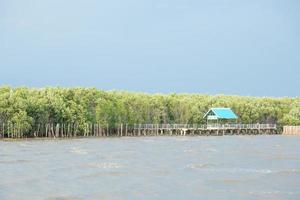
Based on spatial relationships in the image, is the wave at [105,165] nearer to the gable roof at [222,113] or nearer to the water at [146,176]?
the water at [146,176]

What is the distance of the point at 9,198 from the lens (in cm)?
2334

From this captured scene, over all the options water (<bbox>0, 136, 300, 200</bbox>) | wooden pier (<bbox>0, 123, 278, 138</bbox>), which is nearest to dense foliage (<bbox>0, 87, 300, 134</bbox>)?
wooden pier (<bbox>0, 123, 278, 138</bbox>)

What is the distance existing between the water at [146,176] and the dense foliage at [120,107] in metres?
25.0

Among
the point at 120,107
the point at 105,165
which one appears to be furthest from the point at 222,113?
the point at 105,165

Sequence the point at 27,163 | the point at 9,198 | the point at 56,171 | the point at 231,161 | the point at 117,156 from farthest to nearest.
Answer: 1. the point at 117,156
2. the point at 231,161
3. the point at 27,163
4. the point at 56,171
5. the point at 9,198

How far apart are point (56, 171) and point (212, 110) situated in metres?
59.6

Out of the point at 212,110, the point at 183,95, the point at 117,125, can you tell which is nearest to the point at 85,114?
the point at 117,125

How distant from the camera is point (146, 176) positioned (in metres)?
30.7

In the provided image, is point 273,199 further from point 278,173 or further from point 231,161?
point 231,161

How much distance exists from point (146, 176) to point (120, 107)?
5360 centimetres

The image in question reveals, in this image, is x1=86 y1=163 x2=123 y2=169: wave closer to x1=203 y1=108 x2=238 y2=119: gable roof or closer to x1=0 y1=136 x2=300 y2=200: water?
x1=0 y1=136 x2=300 y2=200: water

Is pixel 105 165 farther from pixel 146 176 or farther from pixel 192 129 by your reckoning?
pixel 192 129

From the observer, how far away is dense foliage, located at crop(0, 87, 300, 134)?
69812 millimetres

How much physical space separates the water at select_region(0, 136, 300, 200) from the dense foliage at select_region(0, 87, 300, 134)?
24968 millimetres
